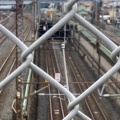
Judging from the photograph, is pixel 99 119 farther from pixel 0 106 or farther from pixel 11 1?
pixel 11 1

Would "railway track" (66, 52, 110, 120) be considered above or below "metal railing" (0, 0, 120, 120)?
below

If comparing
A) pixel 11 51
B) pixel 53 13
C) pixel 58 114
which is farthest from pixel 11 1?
pixel 58 114

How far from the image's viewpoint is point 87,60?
43.4 ft

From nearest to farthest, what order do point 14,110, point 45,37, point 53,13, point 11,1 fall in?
point 45,37 → point 14,110 → point 11,1 → point 53,13

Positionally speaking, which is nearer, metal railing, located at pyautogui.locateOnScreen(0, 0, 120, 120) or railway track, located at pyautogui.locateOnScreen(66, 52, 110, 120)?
metal railing, located at pyautogui.locateOnScreen(0, 0, 120, 120)

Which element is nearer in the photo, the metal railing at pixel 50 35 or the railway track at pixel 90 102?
the metal railing at pixel 50 35

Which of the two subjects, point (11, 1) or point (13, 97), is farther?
point (11, 1)

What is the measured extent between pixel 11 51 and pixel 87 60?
9.13ft

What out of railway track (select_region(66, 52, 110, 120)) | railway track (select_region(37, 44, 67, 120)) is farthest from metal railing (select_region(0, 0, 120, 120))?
railway track (select_region(66, 52, 110, 120))

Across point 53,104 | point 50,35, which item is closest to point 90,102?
point 53,104

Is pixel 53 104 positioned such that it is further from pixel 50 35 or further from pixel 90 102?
pixel 50 35

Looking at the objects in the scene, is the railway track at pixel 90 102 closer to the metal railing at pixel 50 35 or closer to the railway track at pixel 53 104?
the railway track at pixel 53 104

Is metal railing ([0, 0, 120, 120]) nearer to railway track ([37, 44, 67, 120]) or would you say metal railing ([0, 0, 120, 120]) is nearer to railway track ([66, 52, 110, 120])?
railway track ([37, 44, 67, 120])

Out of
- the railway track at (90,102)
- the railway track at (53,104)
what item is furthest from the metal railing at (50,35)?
the railway track at (90,102)
